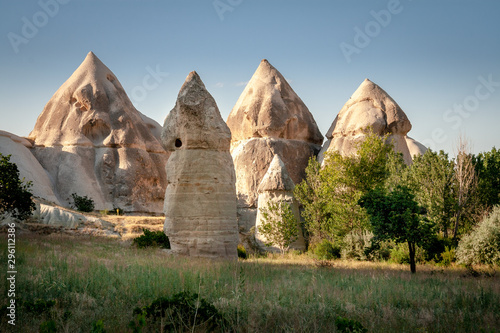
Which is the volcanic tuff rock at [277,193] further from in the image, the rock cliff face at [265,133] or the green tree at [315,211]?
the rock cliff face at [265,133]

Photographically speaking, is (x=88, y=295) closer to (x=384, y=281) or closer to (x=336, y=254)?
(x=384, y=281)

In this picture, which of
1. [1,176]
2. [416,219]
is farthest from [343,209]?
[1,176]

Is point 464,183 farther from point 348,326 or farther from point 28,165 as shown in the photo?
point 28,165

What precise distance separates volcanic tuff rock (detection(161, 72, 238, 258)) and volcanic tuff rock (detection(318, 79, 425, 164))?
1842cm

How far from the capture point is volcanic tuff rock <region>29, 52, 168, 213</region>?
39656 mm

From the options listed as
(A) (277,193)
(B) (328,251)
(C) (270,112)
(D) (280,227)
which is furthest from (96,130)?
(B) (328,251)

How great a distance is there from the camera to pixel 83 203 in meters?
34.8

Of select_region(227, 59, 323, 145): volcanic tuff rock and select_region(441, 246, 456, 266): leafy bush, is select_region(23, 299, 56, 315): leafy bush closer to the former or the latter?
select_region(441, 246, 456, 266): leafy bush

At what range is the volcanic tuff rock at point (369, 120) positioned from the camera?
105ft

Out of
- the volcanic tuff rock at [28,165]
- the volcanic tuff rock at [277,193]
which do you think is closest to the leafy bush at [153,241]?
the volcanic tuff rock at [277,193]

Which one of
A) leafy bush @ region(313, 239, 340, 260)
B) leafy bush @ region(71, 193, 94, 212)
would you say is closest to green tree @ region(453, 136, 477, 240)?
leafy bush @ region(313, 239, 340, 260)

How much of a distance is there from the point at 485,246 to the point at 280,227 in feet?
33.5

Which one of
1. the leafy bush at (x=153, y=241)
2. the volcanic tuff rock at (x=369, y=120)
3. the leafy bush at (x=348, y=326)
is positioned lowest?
the leafy bush at (x=153, y=241)

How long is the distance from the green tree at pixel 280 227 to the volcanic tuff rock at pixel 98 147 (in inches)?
809
